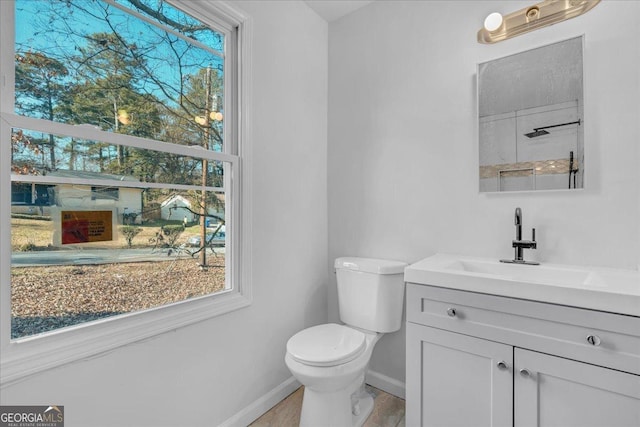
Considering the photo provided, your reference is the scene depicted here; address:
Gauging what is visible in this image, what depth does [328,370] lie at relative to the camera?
134 centimetres

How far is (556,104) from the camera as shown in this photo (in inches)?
55.5

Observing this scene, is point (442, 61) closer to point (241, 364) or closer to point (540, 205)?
point (540, 205)

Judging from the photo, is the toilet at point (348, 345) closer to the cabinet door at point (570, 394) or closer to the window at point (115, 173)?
the window at point (115, 173)

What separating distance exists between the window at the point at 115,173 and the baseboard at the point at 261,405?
0.57m

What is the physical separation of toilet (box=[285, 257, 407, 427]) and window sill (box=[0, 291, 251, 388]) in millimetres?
495

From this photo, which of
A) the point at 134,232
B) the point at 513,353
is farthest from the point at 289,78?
the point at 513,353

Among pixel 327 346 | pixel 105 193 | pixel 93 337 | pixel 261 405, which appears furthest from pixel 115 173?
pixel 261 405

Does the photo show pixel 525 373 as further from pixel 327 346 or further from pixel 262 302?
pixel 262 302

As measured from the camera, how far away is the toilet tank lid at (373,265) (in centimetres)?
167

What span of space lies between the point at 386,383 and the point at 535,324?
1.13 metres

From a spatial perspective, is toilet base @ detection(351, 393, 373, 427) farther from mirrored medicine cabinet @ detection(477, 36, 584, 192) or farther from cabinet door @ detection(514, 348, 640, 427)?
mirrored medicine cabinet @ detection(477, 36, 584, 192)

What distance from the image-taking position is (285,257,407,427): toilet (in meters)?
1.36

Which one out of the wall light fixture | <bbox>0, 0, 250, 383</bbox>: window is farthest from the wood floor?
the wall light fixture

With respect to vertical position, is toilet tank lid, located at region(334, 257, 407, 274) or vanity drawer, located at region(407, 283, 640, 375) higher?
toilet tank lid, located at region(334, 257, 407, 274)
